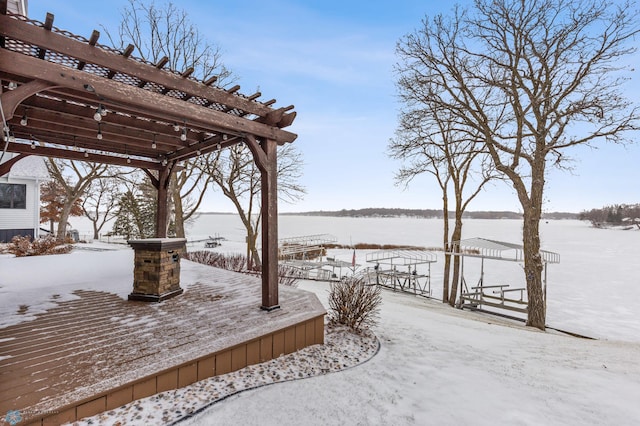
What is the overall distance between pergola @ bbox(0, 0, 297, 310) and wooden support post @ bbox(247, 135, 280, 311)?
14 millimetres

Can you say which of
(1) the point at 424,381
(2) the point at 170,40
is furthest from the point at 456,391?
(2) the point at 170,40

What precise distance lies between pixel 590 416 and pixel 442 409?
1414 millimetres

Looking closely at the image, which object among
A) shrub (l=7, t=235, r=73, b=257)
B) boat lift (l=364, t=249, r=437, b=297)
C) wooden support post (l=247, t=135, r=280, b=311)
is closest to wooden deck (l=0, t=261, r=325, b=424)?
wooden support post (l=247, t=135, r=280, b=311)

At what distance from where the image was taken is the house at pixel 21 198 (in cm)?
1336

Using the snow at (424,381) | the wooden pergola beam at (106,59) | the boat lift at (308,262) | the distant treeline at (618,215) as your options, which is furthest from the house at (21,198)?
the distant treeline at (618,215)

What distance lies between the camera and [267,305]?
4156mm

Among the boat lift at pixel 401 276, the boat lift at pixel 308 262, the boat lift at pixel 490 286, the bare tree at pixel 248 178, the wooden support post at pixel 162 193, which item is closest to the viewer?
the wooden support post at pixel 162 193

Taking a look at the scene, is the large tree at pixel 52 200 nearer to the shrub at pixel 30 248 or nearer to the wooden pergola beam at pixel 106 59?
the shrub at pixel 30 248

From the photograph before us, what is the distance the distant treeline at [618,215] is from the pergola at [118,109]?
224 ft

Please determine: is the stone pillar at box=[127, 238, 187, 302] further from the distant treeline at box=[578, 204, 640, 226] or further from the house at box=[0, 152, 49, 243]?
the distant treeline at box=[578, 204, 640, 226]

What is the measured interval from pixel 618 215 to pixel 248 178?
66.6 m

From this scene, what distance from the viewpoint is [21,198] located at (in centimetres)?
1387

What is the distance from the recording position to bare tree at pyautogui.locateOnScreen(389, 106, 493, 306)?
33.6 ft

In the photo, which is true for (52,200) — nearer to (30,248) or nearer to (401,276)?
(30,248)
